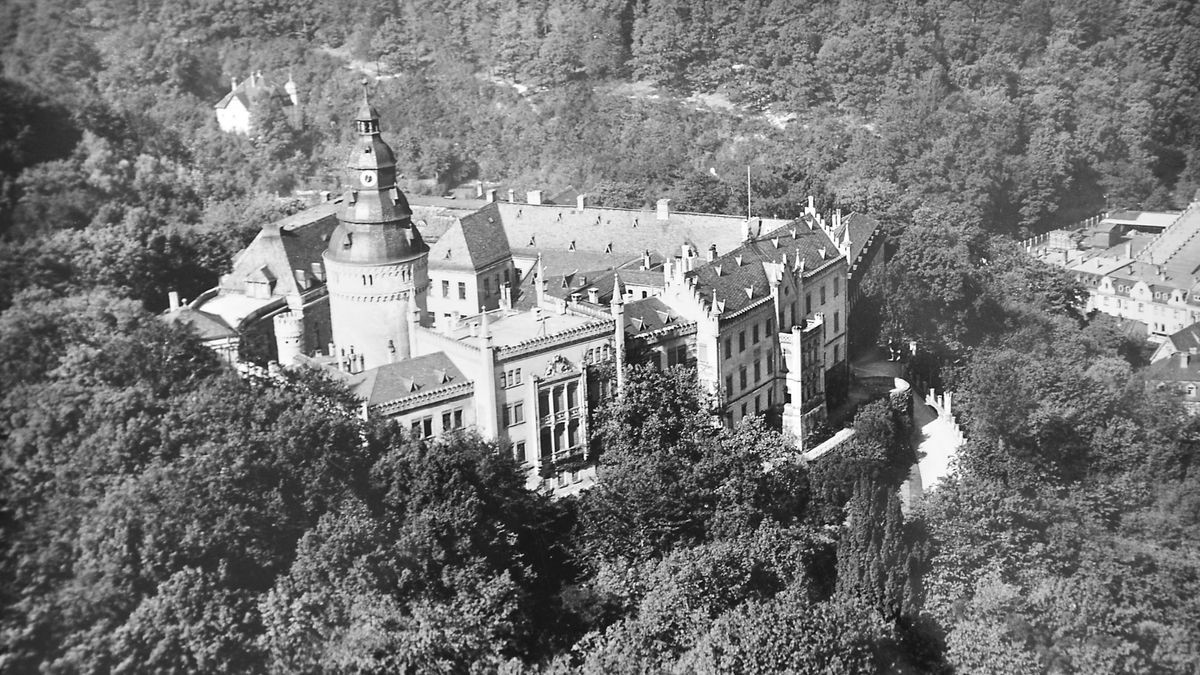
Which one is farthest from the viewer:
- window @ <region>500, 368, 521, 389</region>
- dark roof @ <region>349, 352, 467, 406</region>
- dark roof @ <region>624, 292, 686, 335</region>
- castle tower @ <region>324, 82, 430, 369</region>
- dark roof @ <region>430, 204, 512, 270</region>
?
dark roof @ <region>430, 204, 512, 270</region>

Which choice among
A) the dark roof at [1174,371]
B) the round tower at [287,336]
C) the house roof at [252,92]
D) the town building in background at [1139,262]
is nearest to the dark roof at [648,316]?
the round tower at [287,336]

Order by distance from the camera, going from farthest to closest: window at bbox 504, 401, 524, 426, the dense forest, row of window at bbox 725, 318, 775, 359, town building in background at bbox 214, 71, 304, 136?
town building in background at bbox 214, 71, 304, 136 < row of window at bbox 725, 318, 775, 359 < window at bbox 504, 401, 524, 426 < the dense forest

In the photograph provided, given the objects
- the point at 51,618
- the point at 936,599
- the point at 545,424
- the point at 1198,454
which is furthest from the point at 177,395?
the point at 1198,454

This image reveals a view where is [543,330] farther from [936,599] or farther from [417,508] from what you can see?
[936,599]

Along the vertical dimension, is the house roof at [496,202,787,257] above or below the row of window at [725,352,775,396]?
above

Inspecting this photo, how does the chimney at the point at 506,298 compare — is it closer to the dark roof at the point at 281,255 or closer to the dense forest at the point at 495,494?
the dark roof at the point at 281,255

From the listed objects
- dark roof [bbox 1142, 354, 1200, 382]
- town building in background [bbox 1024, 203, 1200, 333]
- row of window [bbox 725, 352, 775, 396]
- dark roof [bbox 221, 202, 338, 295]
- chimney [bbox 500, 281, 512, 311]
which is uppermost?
dark roof [bbox 221, 202, 338, 295]

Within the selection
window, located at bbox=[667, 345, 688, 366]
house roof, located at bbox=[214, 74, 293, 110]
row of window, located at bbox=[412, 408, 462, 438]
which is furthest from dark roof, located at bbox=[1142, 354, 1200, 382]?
house roof, located at bbox=[214, 74, 293, 110]

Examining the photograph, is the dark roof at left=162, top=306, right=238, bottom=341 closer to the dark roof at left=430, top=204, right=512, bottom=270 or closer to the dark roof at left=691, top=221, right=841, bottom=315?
the dark roof at left=430, top=204, right=512, bottom=270
